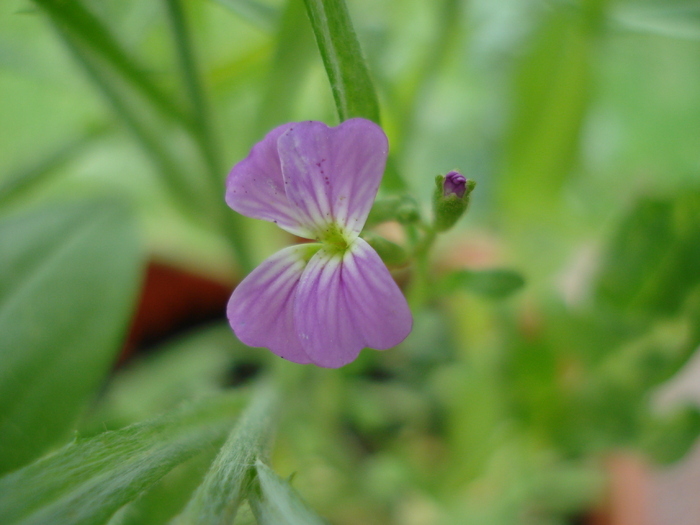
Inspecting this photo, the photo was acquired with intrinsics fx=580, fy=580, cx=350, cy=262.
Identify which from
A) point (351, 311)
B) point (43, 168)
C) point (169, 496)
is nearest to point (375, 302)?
point (351, 311)

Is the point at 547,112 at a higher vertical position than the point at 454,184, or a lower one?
lower

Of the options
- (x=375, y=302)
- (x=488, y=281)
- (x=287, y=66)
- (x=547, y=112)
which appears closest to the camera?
(x=375, y=302)

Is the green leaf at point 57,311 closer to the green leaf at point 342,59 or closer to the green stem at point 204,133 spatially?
the green stem at point 204,133

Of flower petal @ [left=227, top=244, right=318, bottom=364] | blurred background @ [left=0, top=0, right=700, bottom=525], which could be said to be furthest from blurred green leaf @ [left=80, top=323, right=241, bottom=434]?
flower petal @ [left=227, top=244, right=318, bottom=364]

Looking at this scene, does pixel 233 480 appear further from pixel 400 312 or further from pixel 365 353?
pixel 365 353

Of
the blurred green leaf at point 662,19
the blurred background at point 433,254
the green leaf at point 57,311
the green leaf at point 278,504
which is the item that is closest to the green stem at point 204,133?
the blurred background at point 433,254

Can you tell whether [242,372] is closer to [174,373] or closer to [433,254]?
[174,373]
